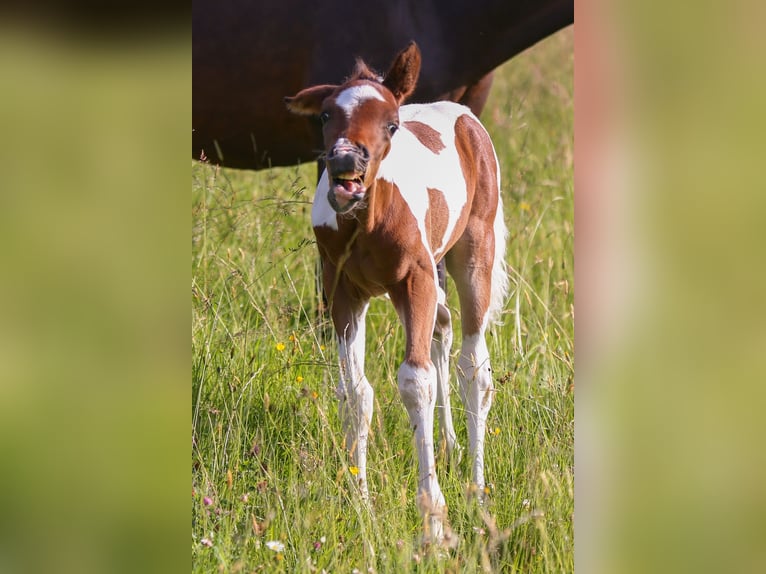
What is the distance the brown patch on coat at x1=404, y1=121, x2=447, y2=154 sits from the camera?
321 centimetres

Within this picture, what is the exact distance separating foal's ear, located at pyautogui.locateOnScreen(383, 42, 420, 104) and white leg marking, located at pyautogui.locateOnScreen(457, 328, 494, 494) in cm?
97

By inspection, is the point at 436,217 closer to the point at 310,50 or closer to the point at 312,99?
the point at 312,99

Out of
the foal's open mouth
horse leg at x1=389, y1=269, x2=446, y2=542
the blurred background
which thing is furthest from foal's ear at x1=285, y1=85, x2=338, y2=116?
the blurred background

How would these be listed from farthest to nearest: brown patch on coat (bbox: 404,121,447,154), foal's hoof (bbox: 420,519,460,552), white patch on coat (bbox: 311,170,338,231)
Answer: brown patch on coat (bbox: 404,121,447,154) → white patch on coat (bbox: 311,170,338,231) → foal's hoof (bbox: 420,519,460,552)

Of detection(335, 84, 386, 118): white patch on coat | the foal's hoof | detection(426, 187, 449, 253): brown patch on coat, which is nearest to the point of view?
the foal's hoof

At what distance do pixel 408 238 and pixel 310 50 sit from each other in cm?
198

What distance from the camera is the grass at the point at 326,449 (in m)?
2.53

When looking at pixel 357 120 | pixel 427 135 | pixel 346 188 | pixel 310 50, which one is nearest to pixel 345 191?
pixel 346 188

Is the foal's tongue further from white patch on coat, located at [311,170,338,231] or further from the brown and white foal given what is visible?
white patch on coat, located at [311,170,338,231]
